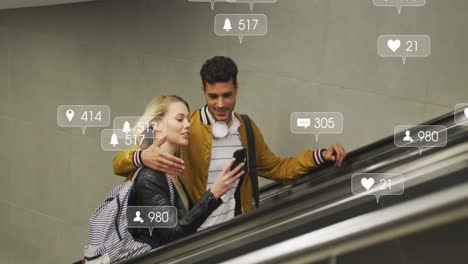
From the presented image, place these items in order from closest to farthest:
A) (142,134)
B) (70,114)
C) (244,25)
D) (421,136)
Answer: (421,136), (142,134), (244,25), (70,114)

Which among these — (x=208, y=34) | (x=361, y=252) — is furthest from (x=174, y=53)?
(x=361, y=252)

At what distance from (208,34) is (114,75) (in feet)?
1.29

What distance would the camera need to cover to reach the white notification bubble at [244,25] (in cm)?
244

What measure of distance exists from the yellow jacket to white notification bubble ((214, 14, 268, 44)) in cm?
34

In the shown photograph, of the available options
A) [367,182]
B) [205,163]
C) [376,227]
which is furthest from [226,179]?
[376,227]

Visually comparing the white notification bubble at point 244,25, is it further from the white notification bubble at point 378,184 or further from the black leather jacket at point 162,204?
the white notification bubble at point 378,184

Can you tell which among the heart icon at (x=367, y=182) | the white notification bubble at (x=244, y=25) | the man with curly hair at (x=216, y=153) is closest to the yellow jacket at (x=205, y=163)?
the man with curly hair at (x=216, y=153)

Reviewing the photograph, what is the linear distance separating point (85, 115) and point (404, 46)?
97 cm

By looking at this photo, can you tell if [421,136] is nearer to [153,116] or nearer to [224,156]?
[224,156]

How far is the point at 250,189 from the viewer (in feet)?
7.07

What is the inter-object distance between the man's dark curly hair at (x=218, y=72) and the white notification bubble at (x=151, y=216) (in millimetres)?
268

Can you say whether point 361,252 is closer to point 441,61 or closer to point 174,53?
point 441,61

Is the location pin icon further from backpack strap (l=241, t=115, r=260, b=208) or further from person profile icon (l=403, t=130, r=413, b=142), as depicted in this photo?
person profile icon (l=403, t=130, r=413, b=142)

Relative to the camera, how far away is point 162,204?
2.07 meters
